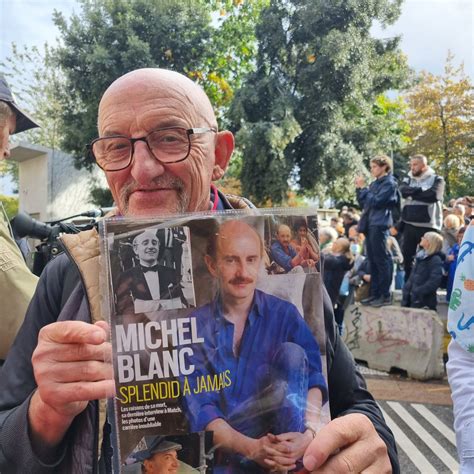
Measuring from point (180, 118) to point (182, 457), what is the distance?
2.64 feet

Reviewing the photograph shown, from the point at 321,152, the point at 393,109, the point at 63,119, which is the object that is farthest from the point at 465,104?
the point at 63,119

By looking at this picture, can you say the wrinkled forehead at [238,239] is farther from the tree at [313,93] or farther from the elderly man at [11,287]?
the tree at [313,93]

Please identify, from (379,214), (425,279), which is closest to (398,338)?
(425,279)

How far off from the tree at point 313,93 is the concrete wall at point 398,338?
10816 millimetres

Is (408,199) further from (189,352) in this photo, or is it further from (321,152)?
(321,152)

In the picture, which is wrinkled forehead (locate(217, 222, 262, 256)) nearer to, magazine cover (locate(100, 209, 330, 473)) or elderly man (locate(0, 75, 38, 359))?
magazine cover (locate(100, 209, 330, 473))

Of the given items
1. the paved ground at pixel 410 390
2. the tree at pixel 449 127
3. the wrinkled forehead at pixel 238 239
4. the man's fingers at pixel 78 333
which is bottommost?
the paved ground at pixel 410 390

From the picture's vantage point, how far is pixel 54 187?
834 inches

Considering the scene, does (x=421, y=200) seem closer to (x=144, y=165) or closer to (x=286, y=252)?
(x=144, y=165)

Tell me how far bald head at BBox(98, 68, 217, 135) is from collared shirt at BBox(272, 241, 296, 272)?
22.3 inches

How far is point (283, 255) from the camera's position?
→ 0.85 metres

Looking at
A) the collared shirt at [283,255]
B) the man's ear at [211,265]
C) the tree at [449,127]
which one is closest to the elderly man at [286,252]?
the collared shirt at [283,255]

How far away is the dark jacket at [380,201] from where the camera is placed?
668 cm

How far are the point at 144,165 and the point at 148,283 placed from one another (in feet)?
1.53
